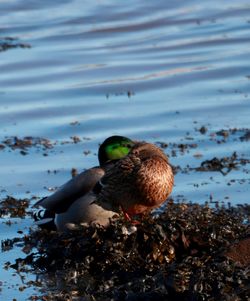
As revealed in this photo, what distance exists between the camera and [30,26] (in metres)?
19.5

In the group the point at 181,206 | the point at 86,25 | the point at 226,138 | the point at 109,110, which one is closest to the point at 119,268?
the point at 181,206

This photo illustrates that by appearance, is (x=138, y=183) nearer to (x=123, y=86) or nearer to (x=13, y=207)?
(x=13, y=207)

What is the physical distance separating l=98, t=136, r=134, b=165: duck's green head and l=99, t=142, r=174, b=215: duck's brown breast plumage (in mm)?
475

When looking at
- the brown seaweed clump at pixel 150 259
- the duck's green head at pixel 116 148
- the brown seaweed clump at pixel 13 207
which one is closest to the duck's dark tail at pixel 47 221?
the brown seaweed clump at pixel 150 259

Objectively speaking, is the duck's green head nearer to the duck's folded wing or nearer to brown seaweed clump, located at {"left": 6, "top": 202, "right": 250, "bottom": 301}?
the duck's folded wing

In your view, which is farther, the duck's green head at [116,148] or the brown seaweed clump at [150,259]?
the duck's green head at [116,148]

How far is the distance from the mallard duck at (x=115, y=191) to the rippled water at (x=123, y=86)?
413mm

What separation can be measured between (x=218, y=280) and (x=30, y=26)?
1377 cm

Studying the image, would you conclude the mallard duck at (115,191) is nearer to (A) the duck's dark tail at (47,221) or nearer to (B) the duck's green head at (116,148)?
(A) the duck's dark tail at (47,221)

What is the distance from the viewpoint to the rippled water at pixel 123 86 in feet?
32.1

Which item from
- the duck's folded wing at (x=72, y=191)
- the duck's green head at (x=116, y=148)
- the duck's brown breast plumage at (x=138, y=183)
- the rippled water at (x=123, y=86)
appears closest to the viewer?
the duck's brown breast plumage at (x=138, y=183)

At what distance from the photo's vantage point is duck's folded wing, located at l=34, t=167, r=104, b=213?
26.4 ft

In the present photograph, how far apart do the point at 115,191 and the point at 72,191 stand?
1.28ft

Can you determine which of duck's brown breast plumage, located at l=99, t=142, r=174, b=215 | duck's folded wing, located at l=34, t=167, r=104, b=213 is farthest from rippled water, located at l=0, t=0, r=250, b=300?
duck's brown breast plumage, located at l=99, t=142, r=174, b=215
